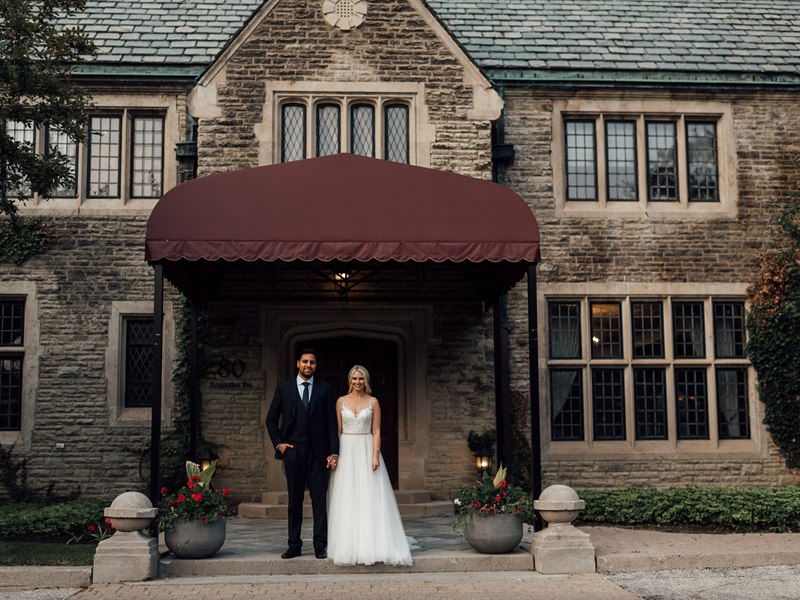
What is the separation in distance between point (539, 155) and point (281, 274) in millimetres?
4608

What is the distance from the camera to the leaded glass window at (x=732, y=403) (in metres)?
14.2

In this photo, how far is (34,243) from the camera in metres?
13.8

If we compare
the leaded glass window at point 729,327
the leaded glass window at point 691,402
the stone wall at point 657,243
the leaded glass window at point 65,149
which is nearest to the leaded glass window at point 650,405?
the leaded glass window at point 691,402

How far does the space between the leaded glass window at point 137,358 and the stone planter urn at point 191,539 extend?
210 inches

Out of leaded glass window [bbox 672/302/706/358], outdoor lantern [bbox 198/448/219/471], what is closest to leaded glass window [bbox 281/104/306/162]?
outdoor lantern [bbox 198/448/219/471]

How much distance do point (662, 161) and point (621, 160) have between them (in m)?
0.69

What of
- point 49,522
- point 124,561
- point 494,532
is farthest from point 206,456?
point 494,532

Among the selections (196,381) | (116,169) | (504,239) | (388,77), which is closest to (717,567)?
(504,239)

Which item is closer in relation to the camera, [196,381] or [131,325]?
[196,381]

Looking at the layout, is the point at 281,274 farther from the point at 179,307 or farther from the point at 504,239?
the point at 504,239

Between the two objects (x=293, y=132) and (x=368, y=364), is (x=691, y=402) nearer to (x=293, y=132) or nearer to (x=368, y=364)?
(x=368, y=364)

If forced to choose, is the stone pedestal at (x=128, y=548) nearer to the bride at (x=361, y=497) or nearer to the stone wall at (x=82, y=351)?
the bride at (x=361, y=497)

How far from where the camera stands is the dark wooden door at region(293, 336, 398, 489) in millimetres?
13820

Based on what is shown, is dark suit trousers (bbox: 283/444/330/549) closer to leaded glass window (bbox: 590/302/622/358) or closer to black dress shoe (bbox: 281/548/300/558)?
black dress shoe (bbox: 281/548/300/558)
